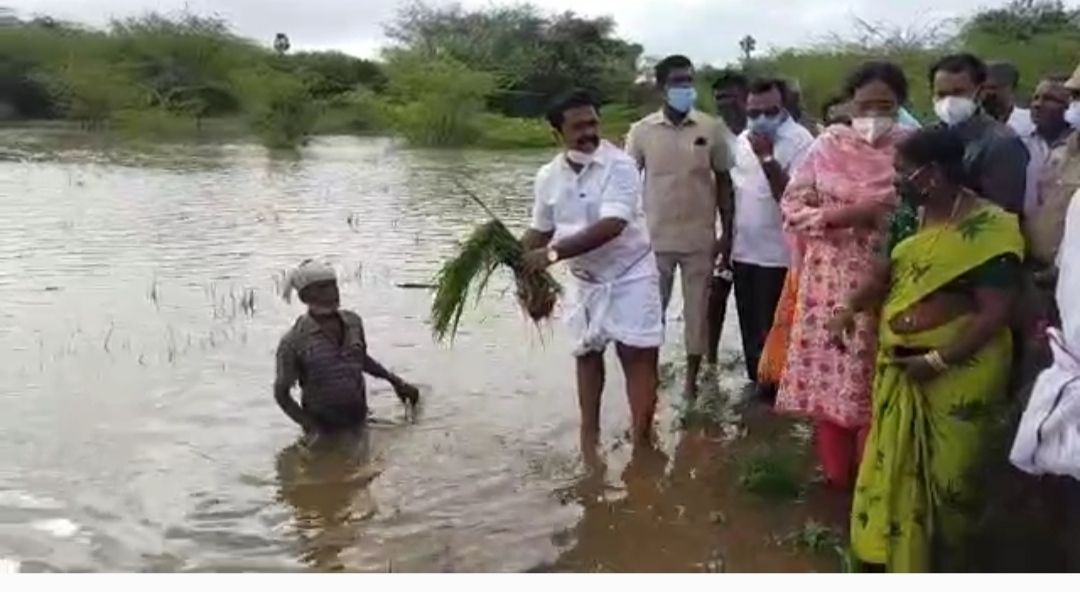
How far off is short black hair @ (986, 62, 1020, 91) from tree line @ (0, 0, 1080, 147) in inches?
626

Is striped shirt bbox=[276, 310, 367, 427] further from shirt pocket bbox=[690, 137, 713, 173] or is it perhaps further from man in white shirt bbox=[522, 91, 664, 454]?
shirt pocket bbox=[690, 137, 713, 173]

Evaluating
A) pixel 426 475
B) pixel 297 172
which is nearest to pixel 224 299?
pixel 426 475

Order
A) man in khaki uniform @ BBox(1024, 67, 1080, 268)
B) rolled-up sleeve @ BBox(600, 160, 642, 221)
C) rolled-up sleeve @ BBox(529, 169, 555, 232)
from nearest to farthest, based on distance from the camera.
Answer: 1. man in khaki uniform @ BBox(1024, 67, 1080, 268)
2. rolled-up sleeve @ BBox(600, 160, 642, 221)
3. rolled-up sleeve @ BBox(529, 169, 555, 232)

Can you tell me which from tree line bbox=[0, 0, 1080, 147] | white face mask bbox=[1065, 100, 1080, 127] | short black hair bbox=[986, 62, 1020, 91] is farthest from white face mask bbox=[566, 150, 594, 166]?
tree line bbox=[0, 0, 1080, 147]

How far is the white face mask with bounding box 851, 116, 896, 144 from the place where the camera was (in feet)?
16.9

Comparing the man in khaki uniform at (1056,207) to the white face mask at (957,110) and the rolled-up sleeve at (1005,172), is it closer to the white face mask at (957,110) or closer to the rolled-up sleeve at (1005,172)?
the rolled-up sleeve at (1005,172)

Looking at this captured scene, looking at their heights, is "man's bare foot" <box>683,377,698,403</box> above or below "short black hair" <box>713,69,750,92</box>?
below

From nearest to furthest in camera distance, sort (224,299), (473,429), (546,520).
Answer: (546,520) → (473,429) → (224,299)

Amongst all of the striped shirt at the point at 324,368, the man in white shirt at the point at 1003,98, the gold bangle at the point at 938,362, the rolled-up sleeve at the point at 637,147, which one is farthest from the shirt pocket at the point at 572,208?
the gold bangle at the point at 938,362

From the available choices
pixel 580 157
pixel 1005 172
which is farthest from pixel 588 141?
pixel 1005 172

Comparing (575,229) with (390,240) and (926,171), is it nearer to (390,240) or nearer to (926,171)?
(926,171)

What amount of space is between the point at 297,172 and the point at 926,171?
20.6 m

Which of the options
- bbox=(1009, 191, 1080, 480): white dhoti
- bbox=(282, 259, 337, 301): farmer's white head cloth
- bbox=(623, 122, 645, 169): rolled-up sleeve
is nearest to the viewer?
bbox=(1009, 191, 1080, 480): white dhoti

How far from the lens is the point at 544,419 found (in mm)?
7277
